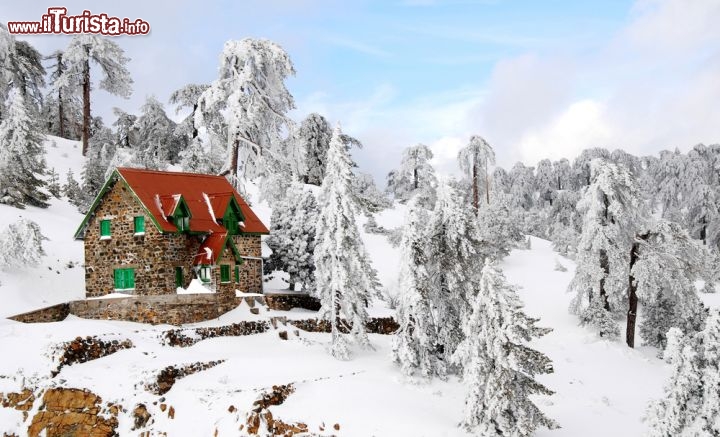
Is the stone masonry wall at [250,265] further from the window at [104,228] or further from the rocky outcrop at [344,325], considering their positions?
the window at [104,228]

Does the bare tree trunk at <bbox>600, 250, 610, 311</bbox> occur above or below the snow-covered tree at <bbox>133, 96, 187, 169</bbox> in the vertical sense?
below

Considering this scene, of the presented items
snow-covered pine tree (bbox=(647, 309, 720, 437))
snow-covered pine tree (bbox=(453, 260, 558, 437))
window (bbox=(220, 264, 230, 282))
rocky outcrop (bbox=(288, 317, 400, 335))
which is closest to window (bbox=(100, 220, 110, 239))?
window (bbox=(220, 264, 230, 282))

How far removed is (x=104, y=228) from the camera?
97.0 feet

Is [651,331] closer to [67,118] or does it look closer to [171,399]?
[171,399]

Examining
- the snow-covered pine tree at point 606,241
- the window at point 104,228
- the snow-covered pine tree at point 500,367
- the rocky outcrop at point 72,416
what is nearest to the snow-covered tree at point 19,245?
the window at point 104,228

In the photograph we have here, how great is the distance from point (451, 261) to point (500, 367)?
7.71 meters

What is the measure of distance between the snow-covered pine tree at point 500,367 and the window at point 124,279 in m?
17.3

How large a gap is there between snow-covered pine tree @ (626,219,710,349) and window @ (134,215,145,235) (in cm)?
2610

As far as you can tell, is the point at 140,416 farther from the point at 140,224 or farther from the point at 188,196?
the point at 188,196

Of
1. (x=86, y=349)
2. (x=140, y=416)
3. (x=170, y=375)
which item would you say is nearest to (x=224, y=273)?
(x=170, y=375)

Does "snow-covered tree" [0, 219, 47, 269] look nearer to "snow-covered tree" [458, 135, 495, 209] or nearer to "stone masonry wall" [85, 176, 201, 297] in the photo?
"stone masonry wall" [85, 176, 201, 297]

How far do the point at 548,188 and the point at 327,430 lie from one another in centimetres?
7612

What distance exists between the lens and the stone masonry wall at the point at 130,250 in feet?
93.1

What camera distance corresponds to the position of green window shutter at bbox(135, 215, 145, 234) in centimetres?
2875
